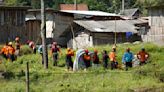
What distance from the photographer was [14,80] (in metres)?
19.6

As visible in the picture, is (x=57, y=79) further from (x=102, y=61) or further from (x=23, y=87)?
(x=102, y=61)

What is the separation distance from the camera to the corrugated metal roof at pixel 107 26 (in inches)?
1537

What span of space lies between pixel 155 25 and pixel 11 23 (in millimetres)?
12697

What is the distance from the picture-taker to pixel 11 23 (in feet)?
117

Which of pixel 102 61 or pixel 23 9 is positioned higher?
pixel 23 9

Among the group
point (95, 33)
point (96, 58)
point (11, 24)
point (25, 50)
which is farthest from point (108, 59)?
point (95, 33)

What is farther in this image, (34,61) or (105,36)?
(105,36)

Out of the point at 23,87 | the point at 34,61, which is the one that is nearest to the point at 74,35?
the point at 34,61

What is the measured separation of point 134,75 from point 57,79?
3291 millimetres

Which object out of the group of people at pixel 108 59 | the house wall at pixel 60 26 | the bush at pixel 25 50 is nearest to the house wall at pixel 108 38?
the house wall at pixel 60 26

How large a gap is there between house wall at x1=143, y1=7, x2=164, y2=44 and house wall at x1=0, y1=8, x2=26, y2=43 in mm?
11142

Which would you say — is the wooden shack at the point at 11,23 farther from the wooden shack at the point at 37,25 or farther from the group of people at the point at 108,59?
the group of people at the point at 108,59

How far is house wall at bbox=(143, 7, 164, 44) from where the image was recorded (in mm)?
40397

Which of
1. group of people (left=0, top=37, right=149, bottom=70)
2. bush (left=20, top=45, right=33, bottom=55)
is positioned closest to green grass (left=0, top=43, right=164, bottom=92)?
Result: group of people (left=0, top=37, right=149, bottom=70)
